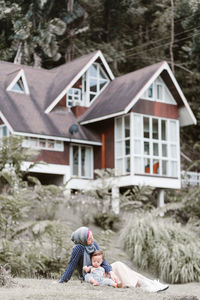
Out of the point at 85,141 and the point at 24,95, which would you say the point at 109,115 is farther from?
the point at 24,95

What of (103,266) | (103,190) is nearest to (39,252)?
(103,266)

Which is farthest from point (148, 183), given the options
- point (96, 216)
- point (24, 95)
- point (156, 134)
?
point (24, 95)

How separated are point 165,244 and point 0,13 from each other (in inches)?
351

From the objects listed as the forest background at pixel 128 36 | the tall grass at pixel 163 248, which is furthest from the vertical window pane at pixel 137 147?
the forest background at pixel 128 36

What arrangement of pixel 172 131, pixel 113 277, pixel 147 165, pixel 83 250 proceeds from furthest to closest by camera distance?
pixel 172 131 → pixel 147 165 → pixel 83 250 → pixel 113 277

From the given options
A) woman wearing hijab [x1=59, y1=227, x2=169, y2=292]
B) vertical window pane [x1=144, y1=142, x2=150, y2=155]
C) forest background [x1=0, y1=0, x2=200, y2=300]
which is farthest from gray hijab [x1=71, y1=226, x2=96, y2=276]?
vertical window pane [x1=144, y1=142, x2=150, y2=155]

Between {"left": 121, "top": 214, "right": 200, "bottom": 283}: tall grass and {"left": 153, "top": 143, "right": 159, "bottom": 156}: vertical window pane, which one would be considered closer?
{"left": 121, "top": 214, "right": 200, "bottom": 283}: tall grass

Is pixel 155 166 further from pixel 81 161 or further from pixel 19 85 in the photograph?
pixel 19 85

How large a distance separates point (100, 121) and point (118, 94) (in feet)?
4.47

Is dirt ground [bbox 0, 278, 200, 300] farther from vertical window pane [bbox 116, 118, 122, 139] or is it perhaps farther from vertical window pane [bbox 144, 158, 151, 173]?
vertical window pane [bbox 116, 118, 122, 139]

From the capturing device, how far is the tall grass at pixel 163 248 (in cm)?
1687

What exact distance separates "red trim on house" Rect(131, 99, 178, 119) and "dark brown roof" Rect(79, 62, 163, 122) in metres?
0.55

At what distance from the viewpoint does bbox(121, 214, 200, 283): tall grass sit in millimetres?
16867

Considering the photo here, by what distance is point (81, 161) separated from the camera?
2602 centimetres
